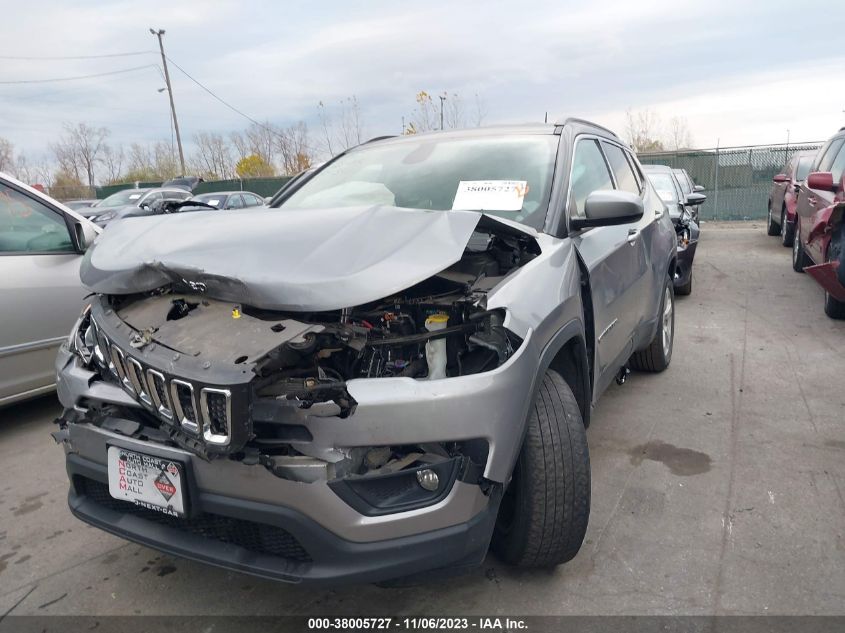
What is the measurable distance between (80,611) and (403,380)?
1576 millimetres

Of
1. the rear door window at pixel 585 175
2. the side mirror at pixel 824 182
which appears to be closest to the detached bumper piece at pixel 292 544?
the rear door window at pixel 585 175

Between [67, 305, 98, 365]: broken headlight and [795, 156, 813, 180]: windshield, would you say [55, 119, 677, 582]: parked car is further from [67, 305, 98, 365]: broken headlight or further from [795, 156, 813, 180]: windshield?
[795, 156, 813, 180]: windshield

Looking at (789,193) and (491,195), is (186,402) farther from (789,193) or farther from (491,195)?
(789,193)

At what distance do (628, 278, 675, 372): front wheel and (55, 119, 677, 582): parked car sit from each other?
2328 millimetres

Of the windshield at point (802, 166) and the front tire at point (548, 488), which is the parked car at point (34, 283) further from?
the windshield at point (802, 166)

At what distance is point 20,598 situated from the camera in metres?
2.51

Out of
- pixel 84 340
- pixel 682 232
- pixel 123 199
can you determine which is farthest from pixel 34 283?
pixel 123 199

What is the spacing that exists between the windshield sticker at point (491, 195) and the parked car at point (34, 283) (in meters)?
2.73

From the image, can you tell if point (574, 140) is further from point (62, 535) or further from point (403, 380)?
point (62, 535)

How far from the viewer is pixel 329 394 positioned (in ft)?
6.14

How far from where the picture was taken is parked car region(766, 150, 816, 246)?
10.1 m

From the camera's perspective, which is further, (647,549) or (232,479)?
(647,549)

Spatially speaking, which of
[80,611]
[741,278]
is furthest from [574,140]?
[741,278]

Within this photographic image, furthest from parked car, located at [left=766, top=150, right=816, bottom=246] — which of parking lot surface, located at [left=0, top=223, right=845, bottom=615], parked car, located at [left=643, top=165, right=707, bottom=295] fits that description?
parking lot surface, located at [left=0, top=223, right=845, bottom=615]
